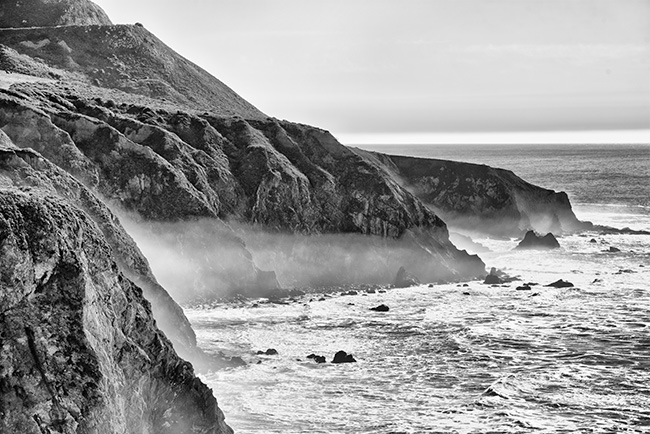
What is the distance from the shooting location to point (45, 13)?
384ft

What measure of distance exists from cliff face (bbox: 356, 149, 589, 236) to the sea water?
33791 millimetres

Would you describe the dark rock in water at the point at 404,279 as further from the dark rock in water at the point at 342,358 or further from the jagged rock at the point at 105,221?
the jagged rock at the point at 105,221

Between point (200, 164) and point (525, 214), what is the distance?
2183 inches

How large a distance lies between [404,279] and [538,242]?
3042 cm

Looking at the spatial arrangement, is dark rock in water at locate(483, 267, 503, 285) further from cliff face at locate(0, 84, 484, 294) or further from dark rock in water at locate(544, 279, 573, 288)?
dark rock in water at locate(544, 279, 573, 288)

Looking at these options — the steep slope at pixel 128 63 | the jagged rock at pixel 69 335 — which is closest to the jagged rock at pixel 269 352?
the jagged rock at pixel 69 335

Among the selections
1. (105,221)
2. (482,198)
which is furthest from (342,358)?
(482,198)

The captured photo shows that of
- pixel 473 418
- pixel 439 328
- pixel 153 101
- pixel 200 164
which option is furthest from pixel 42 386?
pixel 153 101

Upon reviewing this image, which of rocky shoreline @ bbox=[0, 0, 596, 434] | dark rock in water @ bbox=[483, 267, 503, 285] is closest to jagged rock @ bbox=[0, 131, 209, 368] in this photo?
rocky shoreline @ bbox=[0, 0, 596, 434]

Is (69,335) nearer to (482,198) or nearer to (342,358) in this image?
(342,358)

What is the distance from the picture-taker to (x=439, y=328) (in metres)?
53.9

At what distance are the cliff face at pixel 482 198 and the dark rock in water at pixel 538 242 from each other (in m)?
11.0

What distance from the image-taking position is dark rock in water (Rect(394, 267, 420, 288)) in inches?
2773

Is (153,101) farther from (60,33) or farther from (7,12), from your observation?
(7,12)
